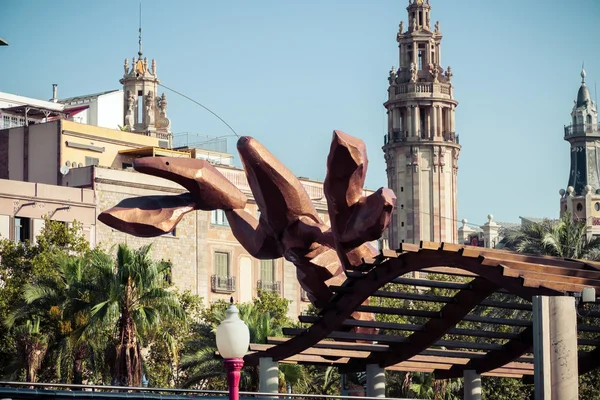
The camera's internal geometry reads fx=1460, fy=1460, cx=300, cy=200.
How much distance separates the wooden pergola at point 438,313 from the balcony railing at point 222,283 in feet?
117

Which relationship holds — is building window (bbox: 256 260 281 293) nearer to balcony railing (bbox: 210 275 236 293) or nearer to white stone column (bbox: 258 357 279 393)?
balcony railing (bbox: 210 275 236 293)

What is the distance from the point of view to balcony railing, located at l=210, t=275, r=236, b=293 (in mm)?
66125

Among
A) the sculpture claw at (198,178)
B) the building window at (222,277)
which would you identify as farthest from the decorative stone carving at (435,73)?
the sculpture claw at (198,178)

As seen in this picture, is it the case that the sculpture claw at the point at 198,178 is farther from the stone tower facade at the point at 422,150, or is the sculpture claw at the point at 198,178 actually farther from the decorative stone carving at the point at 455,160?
the decorative stone carving at the point at 455,160

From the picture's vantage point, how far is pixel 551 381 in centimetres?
2114

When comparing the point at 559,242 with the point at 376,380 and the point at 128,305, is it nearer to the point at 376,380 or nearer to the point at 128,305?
the point at 128,305

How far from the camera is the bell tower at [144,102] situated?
83438 millimetres

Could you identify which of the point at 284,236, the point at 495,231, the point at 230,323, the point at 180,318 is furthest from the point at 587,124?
the point at 230,323

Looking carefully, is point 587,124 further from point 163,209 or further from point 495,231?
point 163,209

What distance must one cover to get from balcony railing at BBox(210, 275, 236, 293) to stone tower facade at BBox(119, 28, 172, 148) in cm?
1727

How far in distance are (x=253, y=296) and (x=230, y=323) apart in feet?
168

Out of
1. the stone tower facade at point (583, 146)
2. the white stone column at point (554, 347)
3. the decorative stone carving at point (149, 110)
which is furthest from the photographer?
the stone tower facade at point (583, 146)

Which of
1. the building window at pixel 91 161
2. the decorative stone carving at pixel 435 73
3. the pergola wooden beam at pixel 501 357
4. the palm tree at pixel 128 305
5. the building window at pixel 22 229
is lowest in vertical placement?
the pergola wooden beam at pixel 501 357

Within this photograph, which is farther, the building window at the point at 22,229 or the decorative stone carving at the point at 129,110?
the decorative stone carving at the point at 129,110
